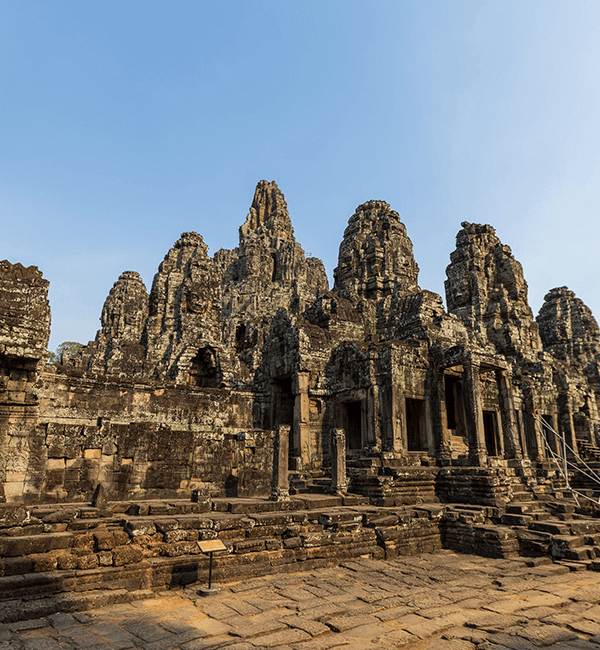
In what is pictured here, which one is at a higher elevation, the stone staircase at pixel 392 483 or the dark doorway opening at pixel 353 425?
the dark doorway opening at pixel 353 425

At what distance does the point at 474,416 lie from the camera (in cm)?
1537

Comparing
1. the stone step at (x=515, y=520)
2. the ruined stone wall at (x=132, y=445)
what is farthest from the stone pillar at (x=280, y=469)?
the stone step at (x=515, y=520)

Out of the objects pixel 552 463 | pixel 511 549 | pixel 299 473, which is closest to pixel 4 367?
pixel 299 473

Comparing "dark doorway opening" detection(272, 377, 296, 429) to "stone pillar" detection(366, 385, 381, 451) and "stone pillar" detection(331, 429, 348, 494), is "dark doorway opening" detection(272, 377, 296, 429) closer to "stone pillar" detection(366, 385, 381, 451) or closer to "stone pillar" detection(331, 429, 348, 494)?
"stone pillar" detection(366, 385, 381, 451)

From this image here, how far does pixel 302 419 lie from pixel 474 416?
5825 millimetres

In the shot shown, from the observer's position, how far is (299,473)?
15.1 metres

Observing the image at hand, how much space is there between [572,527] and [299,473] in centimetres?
778

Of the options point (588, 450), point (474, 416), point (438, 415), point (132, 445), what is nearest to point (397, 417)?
point (438, 415)

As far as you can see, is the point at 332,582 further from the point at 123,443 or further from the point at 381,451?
the point at 381,451

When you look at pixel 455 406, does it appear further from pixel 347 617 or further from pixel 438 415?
pixel 347 617

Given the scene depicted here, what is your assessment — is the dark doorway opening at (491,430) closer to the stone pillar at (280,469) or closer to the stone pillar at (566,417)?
the stone pillar at (566,417)

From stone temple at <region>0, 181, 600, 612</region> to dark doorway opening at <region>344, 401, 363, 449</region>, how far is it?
A: 0.20ft

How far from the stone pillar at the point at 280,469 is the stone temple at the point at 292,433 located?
43 millimetres

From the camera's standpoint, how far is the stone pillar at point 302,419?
53.0 ft
